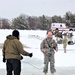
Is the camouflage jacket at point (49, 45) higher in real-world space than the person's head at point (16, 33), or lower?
lower

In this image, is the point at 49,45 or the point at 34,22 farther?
the point at 34,22

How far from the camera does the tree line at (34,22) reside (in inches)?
4808

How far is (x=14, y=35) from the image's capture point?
25.0 feet

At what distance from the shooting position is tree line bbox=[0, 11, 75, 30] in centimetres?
12212

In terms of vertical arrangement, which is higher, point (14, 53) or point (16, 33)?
point (16, 33)

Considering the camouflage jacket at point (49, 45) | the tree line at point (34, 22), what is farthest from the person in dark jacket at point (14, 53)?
the tree line at point (34, 22)

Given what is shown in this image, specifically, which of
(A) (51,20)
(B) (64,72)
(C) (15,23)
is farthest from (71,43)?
(A) (51,20)

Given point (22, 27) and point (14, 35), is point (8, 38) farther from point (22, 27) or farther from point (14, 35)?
point (22, 27)

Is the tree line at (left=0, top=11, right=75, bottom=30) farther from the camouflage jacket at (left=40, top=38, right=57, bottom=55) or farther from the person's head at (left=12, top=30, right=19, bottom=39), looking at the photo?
the person's head at (left=12, top=30, right=19, bottom=39)

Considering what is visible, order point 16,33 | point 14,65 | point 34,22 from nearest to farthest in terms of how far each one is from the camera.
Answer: point 14,65 < point 16,33 < point 34,22

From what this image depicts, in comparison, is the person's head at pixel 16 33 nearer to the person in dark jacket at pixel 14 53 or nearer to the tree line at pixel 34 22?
the person in dark jacket at pixel 14 53

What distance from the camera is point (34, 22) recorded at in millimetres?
135125

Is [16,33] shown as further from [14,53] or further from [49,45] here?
[49,45]

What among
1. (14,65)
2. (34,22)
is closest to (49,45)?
(14,65)
